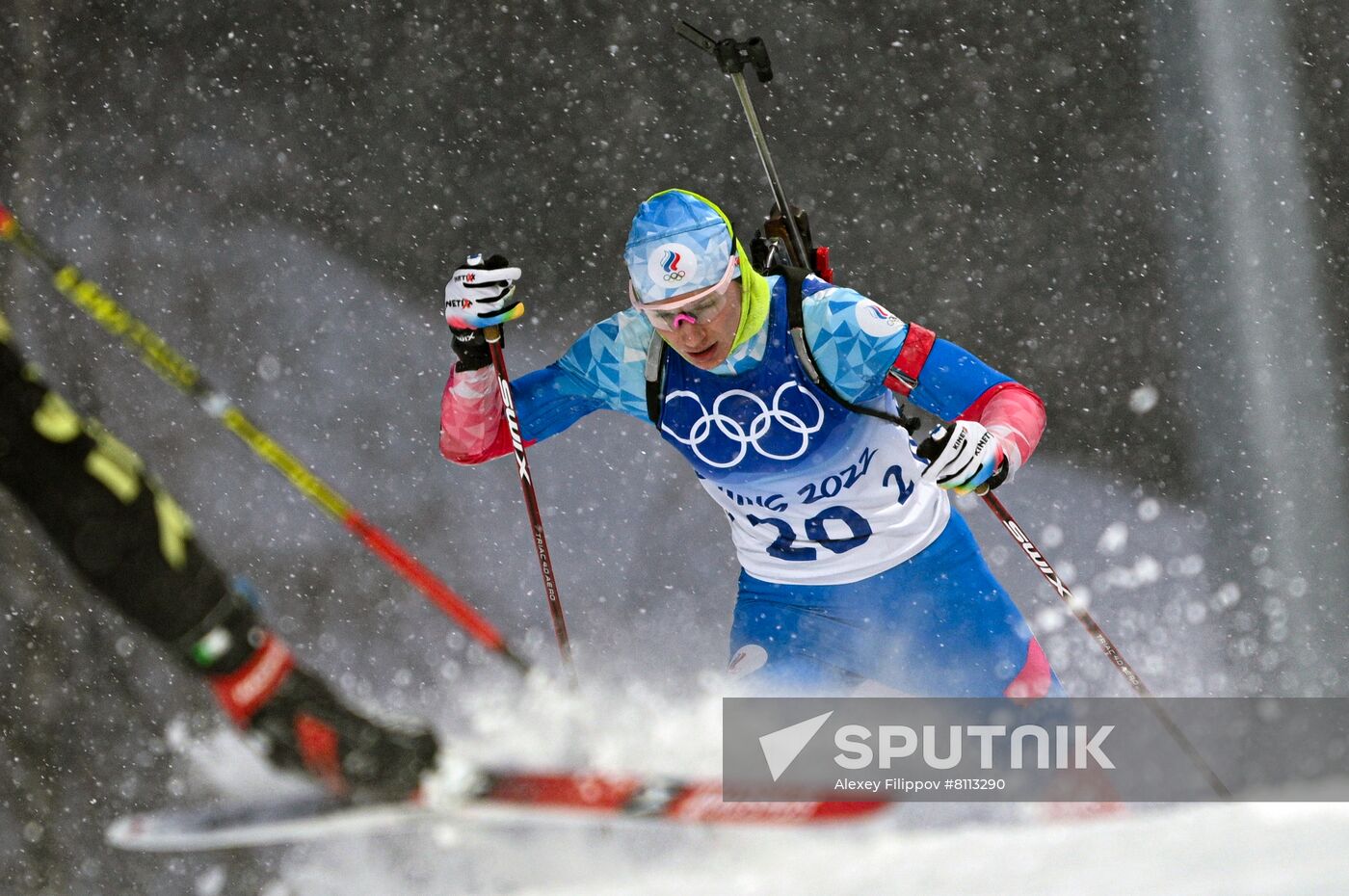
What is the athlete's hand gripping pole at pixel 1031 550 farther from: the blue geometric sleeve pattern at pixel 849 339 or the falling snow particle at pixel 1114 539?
the falling snow particle at pixel 1114 539

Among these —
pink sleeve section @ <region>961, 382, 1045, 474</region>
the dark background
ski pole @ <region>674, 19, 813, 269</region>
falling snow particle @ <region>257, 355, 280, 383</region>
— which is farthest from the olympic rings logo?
falling snow particle @ <region>257, 355, 280, 383</region>

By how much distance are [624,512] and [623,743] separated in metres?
1.17

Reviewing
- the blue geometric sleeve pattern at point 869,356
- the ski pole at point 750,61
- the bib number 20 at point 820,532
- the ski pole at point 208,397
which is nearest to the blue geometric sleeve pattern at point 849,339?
the blue geometric sleeve pattern at point 869,356

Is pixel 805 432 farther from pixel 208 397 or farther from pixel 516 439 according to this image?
pixel 208 397

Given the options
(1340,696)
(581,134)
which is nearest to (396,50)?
(581,134)

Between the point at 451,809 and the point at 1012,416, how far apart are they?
1439 mm

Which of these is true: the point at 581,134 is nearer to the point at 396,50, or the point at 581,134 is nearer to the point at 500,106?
the point at 500,106

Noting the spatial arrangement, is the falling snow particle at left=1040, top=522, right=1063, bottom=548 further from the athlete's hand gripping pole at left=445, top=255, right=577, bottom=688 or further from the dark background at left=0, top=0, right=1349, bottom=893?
the athlete's hand gripping pole at left=445, top=255, right=577, bottom=688

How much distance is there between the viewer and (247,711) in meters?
1.96

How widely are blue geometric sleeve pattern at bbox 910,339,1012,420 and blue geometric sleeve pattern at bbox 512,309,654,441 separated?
64 cm

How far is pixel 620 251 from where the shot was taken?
219 inches

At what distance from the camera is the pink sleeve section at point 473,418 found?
9.78 ft

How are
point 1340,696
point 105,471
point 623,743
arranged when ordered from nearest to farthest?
point 105,471, point 623,743, point 1340,696

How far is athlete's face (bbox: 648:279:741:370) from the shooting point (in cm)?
272
